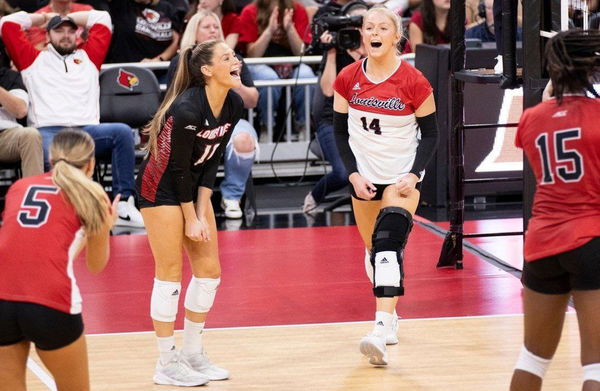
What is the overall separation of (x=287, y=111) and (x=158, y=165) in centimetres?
581

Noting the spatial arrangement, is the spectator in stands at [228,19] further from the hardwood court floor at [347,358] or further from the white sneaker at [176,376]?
the white sneaker at [176,376]

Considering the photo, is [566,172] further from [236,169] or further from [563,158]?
[236,169]

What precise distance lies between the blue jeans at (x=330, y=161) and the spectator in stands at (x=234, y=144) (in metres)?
0.61

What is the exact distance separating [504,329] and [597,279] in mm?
2324

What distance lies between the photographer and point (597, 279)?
12.2 feet

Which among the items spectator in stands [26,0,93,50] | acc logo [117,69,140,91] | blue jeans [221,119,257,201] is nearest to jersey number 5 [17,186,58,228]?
blue jeans [221,119,257,201]

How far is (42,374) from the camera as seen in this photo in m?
5.36

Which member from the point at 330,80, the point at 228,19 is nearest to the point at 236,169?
the point at 330,80

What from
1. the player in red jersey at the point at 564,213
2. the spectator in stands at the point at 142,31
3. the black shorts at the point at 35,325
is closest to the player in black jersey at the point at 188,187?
the black shorts at the point at 35,325

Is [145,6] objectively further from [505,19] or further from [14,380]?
[14,380]

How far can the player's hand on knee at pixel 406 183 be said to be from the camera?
5.53m

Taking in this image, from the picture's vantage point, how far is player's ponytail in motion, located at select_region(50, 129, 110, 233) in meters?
3.88

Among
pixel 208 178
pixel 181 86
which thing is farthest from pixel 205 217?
pixel 181 86

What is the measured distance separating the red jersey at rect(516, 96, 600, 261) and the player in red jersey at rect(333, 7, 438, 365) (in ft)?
5.31
